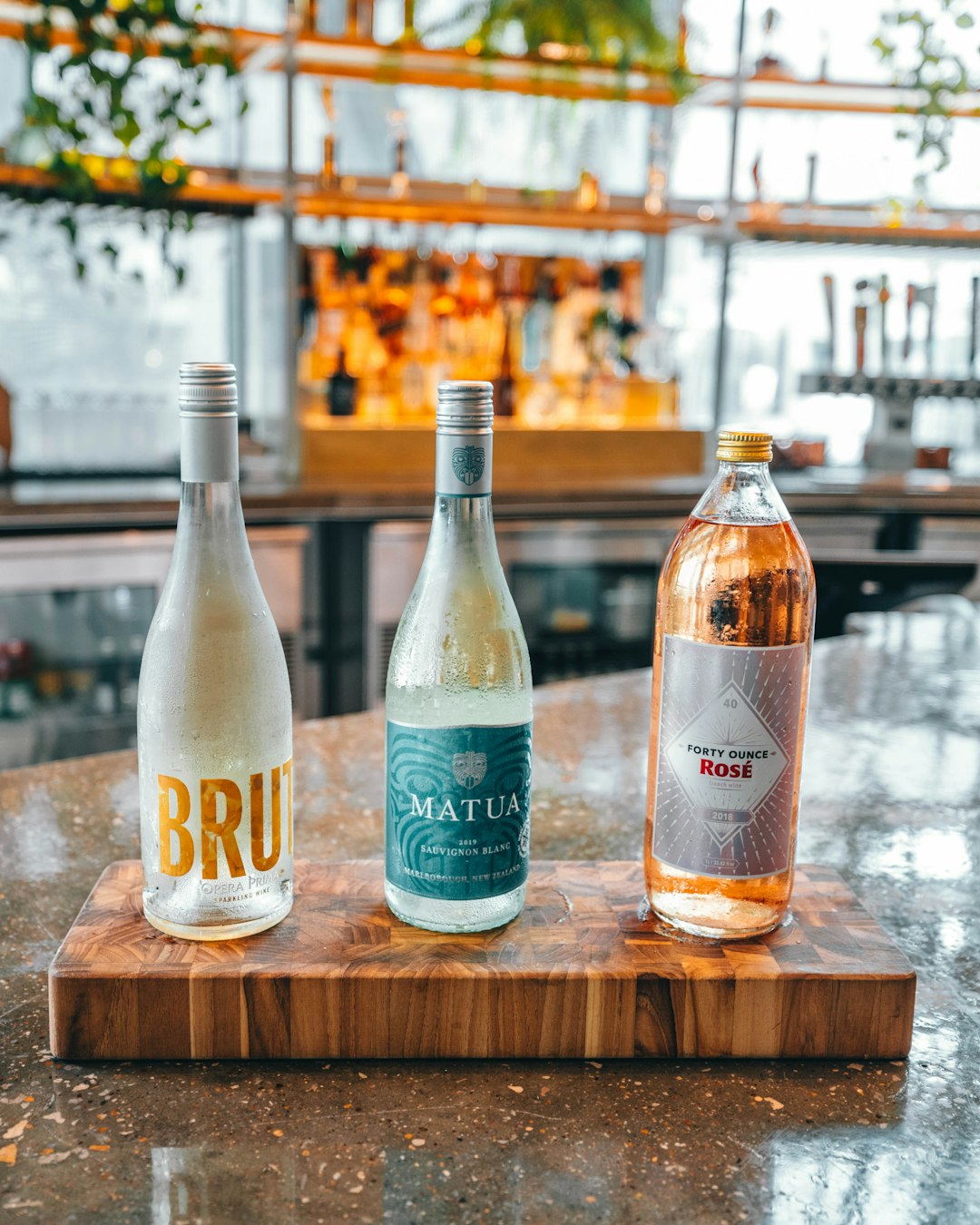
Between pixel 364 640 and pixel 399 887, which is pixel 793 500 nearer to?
pixel 364 640

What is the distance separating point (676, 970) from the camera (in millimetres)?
595

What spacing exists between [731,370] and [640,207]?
2.67 ft

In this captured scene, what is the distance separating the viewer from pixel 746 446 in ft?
2.04

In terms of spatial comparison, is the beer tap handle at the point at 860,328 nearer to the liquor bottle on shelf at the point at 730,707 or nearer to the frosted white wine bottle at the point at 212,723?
the liquor bottle on shelf at the point at 730,707

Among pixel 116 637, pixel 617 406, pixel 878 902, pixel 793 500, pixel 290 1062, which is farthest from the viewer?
pixel 617 406

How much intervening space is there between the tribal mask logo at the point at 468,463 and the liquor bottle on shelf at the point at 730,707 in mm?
123

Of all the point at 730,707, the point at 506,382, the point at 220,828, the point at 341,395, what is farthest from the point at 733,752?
the point at 506,382

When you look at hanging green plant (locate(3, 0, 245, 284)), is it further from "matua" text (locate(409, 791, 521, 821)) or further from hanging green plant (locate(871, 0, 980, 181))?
"matua" text (locate(409, 791, 521, 821))

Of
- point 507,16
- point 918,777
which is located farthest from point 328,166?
point 918,777

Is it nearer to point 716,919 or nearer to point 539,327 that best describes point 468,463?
point 716,919

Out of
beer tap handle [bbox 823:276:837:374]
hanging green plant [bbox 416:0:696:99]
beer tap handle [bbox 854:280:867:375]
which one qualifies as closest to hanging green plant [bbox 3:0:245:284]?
hanging green plant [bbox 416:0:696:99]

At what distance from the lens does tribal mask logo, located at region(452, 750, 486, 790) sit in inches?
23.8

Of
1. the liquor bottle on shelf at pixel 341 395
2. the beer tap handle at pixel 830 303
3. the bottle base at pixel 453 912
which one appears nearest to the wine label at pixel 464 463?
the bottle base at pixel 453 912

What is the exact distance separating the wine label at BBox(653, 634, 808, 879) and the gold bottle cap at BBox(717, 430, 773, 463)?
0.10 metres
